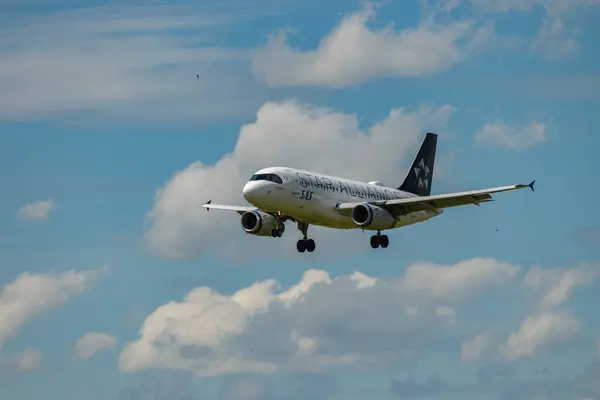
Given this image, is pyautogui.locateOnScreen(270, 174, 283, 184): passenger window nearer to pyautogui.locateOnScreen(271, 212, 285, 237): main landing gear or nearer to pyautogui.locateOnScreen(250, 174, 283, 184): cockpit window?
pyautogui.locateOnScreen(250, 174, 283, 184): cockpit window

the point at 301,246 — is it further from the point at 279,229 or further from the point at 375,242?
the point at 375,242

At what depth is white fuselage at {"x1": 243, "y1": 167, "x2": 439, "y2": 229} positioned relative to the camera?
89875 millimetres

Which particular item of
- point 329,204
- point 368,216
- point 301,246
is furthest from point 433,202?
→ point 301,246

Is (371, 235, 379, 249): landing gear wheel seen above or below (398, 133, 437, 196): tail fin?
below

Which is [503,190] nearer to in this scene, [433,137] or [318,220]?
[318,220]

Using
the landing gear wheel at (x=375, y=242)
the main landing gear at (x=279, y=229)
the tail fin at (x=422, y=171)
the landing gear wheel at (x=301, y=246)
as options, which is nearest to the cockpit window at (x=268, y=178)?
the main landing gear at (x=279, y=229)

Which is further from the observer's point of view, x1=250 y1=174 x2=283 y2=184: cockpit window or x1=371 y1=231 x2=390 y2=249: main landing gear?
x1=371 y1=231 x2=390 y2=249: main landing gear

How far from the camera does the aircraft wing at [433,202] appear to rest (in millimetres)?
92312

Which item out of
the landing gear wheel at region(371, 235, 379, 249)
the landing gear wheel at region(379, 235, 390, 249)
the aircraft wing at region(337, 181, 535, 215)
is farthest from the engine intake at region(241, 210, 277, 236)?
the landing gear wheel at region(379, 235, 390, 249)

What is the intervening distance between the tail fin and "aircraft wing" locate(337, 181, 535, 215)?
1013 cm

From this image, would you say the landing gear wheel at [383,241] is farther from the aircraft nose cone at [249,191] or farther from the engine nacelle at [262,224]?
the aircraft nose cone at [249,191]

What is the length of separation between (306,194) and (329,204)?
8.67 feet

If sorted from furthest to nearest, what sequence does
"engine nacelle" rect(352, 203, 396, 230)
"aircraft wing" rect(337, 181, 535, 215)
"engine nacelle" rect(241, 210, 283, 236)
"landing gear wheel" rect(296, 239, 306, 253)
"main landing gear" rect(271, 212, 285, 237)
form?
"landing gear wheel" rect(296, 239, 306, 253) < "engine nacelle" rect(241, 210, 283, 236) < "main landing gear" rect(271, 212, 285, 237) < "engine nacelle" rect(352, 203, 396, 230) < "aircraft wing" rect(337, 181, 535, 215)

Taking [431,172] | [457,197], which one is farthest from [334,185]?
[431,172]
